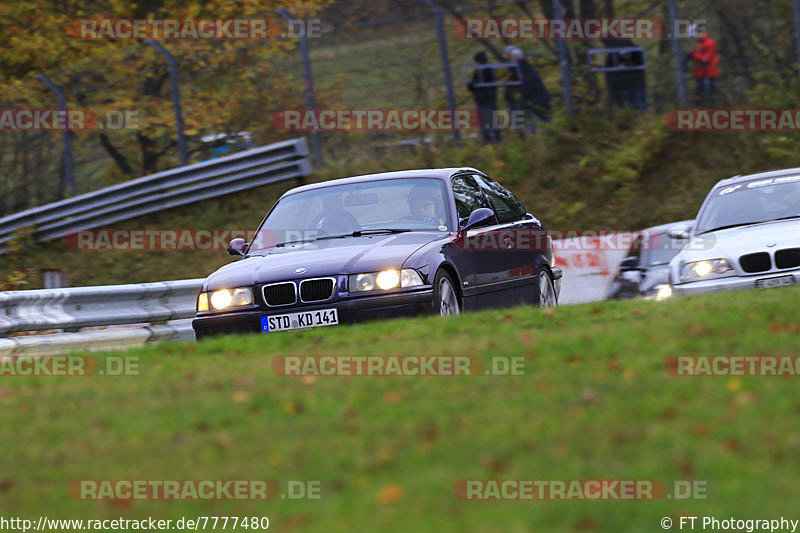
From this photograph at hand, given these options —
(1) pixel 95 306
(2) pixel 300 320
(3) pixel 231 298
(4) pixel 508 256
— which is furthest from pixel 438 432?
(1) pixel 95 306

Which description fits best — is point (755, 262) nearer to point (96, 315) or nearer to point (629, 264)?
point (629, 264)

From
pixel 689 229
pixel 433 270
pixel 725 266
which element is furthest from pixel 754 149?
pixel 433 270

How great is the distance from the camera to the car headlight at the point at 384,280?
9.75 meters

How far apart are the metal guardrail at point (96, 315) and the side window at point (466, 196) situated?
4.05 m

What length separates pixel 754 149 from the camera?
65.8 feet

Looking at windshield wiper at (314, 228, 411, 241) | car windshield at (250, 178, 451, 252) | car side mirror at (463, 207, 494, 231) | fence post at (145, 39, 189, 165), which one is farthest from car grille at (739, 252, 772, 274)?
fence post at (145, 39, 189, 165)

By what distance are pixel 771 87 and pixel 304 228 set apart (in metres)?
11.4

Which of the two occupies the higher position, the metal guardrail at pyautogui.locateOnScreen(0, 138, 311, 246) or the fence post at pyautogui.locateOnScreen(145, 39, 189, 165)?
the fence post at pyautogui.locateOnScreen(145, 39, 189, 165)

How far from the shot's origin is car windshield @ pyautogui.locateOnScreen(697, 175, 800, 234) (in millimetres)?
12945

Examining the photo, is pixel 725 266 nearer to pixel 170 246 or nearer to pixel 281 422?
pixel 281 422

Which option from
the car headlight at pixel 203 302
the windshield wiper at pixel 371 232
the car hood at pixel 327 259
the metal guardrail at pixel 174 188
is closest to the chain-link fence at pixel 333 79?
the metal guardrail at pixel 174 188

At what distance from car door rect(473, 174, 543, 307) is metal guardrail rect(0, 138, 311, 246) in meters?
8.56

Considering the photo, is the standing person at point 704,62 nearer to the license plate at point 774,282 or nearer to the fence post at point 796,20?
the fence post at point 796,20

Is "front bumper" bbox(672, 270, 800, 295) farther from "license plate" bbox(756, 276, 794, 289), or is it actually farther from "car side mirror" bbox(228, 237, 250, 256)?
"car side mirror" bbox(228, 237, 250, 256)
